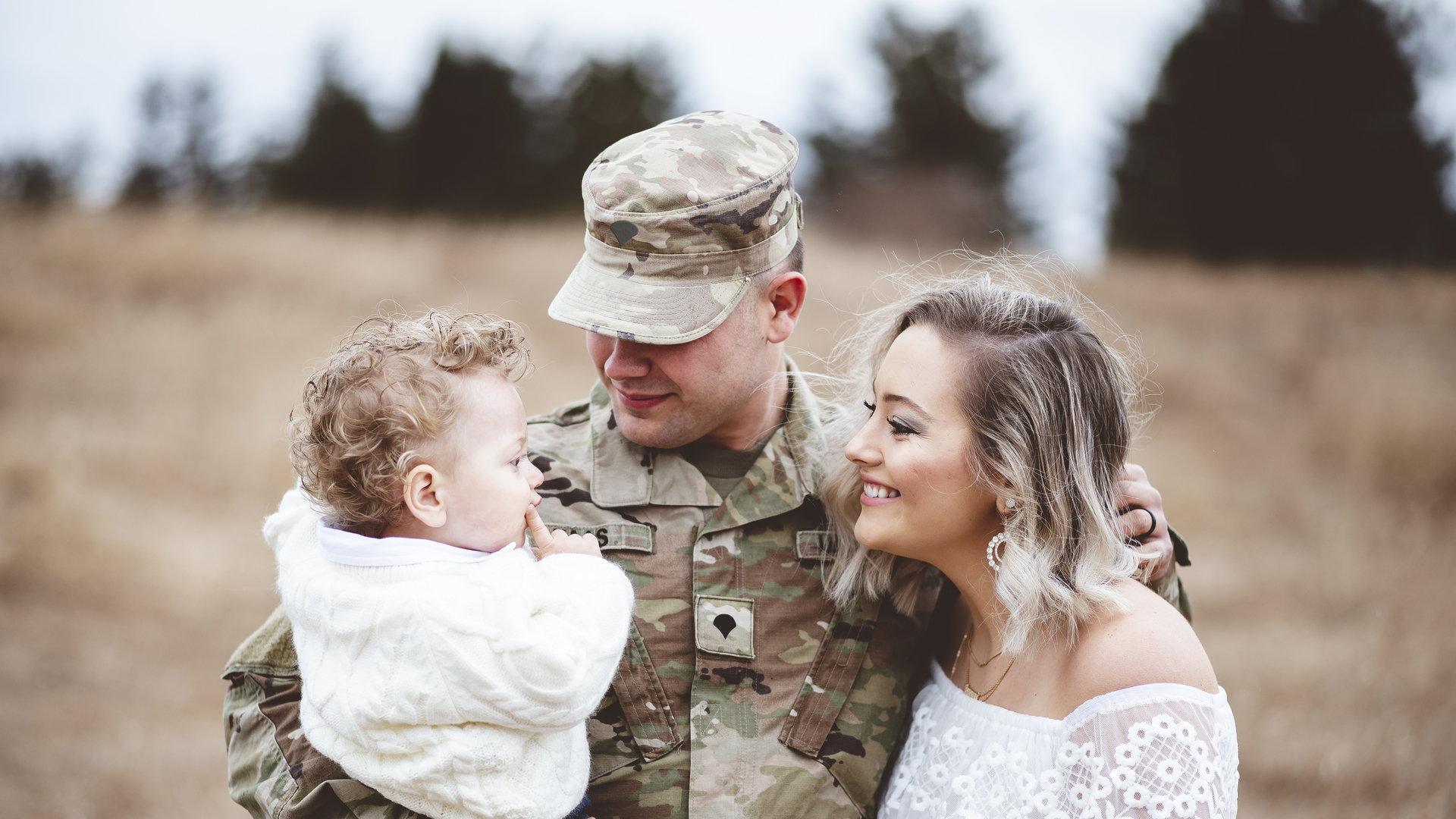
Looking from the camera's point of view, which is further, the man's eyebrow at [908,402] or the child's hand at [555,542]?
the man's eyebrow at [908,402]

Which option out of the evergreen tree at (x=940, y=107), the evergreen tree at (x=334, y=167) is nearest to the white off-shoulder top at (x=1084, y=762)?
the evergreen tree at (x=334, y=167)

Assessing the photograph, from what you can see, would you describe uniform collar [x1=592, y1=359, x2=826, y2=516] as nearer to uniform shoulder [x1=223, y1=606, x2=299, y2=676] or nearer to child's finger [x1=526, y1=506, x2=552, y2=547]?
child's finger [x1=526, y1=506, x2=552, y2=547]

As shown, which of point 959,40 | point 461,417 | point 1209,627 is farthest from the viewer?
point 959,40

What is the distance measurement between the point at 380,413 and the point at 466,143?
16.3 m

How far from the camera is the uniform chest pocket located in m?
2.58

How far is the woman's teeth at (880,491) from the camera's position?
7.86 feet

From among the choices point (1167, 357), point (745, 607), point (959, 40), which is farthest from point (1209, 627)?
point (959, 40)

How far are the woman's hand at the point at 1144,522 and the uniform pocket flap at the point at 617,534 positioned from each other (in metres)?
1.20

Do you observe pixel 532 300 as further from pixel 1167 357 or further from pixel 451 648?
pixel 451 648

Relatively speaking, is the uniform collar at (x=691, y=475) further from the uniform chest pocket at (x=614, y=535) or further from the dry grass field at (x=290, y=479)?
the dry grass field at (x=290, y=479)

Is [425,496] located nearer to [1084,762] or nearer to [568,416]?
[568,416]

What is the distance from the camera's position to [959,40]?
21047 mm

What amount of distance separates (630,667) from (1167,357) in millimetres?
11845

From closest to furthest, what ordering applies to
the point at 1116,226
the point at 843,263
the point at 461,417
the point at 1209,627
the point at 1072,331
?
the point at 461,417, the point at 1072,331, the point at 1209,627, the point at 843,263, the point at 1116,226
